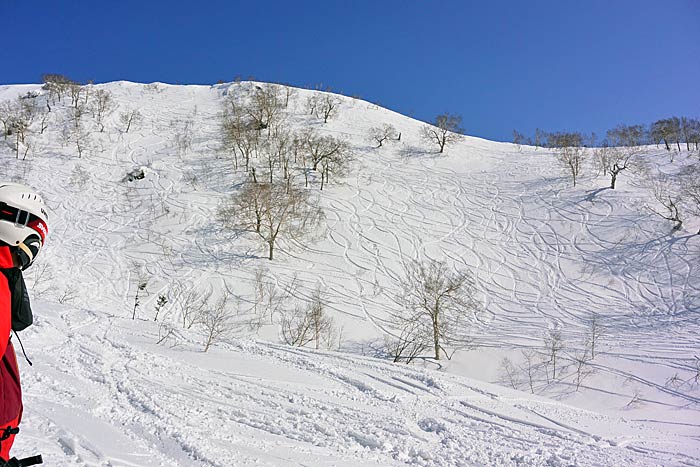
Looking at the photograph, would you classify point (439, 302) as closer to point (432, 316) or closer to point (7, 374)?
point (432, 316)

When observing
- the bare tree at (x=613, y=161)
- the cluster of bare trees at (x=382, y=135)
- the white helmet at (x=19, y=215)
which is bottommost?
the white helmet at (x=19, y=215)

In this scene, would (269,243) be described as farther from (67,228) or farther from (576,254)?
(576,254)

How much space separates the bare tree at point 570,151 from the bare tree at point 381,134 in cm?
1714

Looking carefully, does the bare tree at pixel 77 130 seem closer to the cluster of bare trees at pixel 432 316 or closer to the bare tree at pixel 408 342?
the cluster of bare trees at pixel 432 316

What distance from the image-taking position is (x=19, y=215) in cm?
218

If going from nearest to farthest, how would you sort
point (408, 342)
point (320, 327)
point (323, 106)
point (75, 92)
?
point (408, 342), point (320, 327), point (75, 92), point (323, 106)

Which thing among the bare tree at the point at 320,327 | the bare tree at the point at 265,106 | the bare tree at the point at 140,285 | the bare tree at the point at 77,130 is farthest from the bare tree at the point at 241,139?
the bare tree at the point at 320,327

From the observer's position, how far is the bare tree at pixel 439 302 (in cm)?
1727

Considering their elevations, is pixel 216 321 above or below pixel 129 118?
below

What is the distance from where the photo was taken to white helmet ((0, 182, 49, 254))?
2.12 meters

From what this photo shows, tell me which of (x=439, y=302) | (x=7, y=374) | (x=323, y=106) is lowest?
(x=439, y=302)

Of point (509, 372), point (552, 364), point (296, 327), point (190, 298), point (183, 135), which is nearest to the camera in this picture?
point (509, 372)

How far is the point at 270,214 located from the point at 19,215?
23736mm

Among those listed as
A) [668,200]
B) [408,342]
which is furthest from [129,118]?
[668,200]
